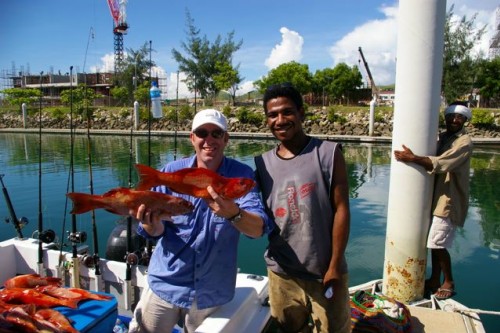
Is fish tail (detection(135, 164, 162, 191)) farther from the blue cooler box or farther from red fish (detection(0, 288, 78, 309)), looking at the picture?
red fish (detection(0, 288, 78, 309))

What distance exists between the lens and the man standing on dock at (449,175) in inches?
165

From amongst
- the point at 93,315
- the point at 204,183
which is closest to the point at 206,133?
the point at 204,183

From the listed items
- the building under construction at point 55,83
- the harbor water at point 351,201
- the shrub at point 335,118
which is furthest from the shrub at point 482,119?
the building under construction at point 55,83

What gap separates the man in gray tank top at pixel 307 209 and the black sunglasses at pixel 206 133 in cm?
42

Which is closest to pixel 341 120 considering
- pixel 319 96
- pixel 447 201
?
pixel 319 96

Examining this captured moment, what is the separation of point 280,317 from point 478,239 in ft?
27.9

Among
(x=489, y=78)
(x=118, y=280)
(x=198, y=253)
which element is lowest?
(x=118, y=280)

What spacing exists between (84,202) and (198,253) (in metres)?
0.81

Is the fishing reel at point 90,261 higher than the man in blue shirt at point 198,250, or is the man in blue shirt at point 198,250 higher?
the man in blue shirt at point 198,250

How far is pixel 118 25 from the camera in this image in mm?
75000

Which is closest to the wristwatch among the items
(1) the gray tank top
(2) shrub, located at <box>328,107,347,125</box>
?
(1) the gray tank top

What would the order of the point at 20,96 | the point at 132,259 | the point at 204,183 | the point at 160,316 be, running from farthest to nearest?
the point at 20,96, the point at 132,259, the point at 160,316, the point at 204,183

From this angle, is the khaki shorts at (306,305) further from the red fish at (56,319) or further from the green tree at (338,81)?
the green tree at (338,81)

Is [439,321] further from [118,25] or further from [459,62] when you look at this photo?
[118,25]
